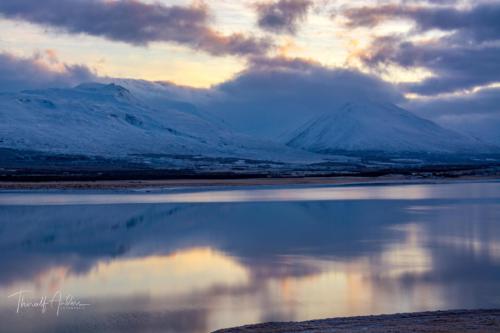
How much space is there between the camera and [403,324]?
1385 centimetres

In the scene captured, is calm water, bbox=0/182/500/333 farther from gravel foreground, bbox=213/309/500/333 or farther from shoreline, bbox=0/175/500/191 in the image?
shoreline, bbox=0/175/500/191

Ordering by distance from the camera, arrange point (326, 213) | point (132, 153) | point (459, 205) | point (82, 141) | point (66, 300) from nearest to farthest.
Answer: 1. point (66, 300)
2. point (326, 213)
3. point (459, 205)
4. point (132, 153)
5. point (82, 141)

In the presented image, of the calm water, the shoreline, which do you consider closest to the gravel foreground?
the calm water

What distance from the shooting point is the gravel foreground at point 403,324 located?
43.8ft

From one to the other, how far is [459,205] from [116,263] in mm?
27005

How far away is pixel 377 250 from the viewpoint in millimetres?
24703

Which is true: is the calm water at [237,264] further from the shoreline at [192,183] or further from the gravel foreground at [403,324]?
the shoreline at [192,183]

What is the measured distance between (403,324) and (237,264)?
876cm

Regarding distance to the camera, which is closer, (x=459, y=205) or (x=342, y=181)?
(x=459, y=205)

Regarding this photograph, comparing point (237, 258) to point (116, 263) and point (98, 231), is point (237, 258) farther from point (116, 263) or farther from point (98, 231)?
point (98, 231)

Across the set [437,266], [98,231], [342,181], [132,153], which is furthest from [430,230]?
[132,153]

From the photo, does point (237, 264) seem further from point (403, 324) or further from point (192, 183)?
point (192, 183)

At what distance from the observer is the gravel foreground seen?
1334 centimetres

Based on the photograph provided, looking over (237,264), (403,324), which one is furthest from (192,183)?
(403,324)
